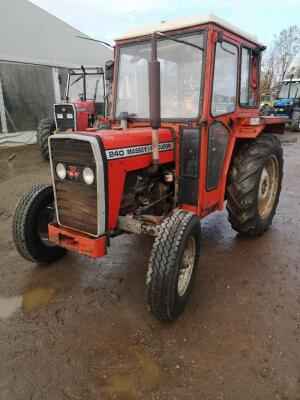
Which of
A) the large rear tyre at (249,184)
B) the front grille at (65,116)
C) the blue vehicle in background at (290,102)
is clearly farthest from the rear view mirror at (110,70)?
the blue vehicle in background at (290,102)

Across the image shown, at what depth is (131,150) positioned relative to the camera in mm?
2830

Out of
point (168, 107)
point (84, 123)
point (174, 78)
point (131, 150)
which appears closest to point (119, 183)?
point (131, 150)

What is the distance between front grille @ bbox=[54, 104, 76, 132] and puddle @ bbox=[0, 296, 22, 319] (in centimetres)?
627

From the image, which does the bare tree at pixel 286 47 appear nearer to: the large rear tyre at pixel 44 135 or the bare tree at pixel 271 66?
the bare tree at pixel 271 66

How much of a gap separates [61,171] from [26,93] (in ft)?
33.0

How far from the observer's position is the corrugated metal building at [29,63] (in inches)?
425

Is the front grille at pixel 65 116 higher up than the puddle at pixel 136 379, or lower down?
higher up

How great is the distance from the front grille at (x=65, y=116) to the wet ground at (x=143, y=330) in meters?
5.49

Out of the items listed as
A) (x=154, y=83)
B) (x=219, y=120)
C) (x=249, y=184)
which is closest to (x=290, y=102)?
(x=249, y=184)

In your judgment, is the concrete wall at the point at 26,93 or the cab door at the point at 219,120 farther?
the concrete wall at the point at 26,93

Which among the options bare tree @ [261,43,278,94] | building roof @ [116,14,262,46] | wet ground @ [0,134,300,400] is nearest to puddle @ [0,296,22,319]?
wet ground @ [0,134,300,400]

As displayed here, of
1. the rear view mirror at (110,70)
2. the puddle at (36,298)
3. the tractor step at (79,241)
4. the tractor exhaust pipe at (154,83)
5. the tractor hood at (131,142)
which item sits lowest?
the puddle at (36,298)

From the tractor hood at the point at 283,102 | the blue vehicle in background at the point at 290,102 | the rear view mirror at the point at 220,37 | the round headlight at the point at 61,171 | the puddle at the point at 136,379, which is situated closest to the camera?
the puddle at the point at 136,379

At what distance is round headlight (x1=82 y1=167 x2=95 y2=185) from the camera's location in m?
2.58
